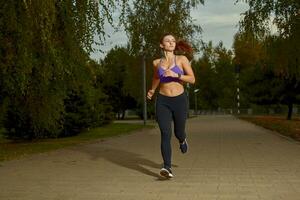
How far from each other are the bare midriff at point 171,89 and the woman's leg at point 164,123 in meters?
0.10

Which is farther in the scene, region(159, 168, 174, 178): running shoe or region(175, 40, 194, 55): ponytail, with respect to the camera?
region(175, 40, 194, 55): ponytail

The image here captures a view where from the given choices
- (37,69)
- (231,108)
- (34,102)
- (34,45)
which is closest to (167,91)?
(34,45)

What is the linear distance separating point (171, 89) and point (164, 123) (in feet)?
1.84

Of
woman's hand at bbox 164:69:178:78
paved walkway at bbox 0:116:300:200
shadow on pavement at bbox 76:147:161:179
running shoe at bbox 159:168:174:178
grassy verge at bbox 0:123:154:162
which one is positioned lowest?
grassy verge at bbox 0:123:154:162

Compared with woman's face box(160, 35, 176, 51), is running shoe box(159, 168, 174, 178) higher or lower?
lower

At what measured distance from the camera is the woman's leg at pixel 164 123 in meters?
9.80

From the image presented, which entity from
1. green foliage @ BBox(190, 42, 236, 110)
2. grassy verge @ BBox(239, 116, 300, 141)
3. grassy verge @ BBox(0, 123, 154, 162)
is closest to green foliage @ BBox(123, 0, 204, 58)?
grassy verge @ BBox(239, 116, 300, 141)

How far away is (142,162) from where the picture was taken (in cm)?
1285

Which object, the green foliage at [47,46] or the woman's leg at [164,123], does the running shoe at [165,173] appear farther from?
the green foliage at [47,46]

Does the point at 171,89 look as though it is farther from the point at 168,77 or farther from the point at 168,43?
the point at 168,43

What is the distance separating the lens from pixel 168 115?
32.3 ft

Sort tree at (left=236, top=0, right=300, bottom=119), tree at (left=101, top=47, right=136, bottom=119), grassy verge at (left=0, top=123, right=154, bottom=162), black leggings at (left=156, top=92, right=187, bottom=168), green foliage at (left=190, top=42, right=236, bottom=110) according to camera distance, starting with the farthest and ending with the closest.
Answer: green foliage at (left=190, top=42, right=236, bottom=110), tree at (left=101, top=47, right=136, bottom=119), tree at (left=236, top=0, right=300, bottom=119), grassy verge at (left=0, top=123, right=154, bottom=162), black leggings at (left=156, top=92, right=187, bottom=168)

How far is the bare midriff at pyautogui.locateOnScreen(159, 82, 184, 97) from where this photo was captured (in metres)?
9.89

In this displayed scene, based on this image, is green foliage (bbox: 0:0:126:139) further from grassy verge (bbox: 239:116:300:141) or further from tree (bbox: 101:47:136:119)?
tree (bbox: 101:47:136:119)
